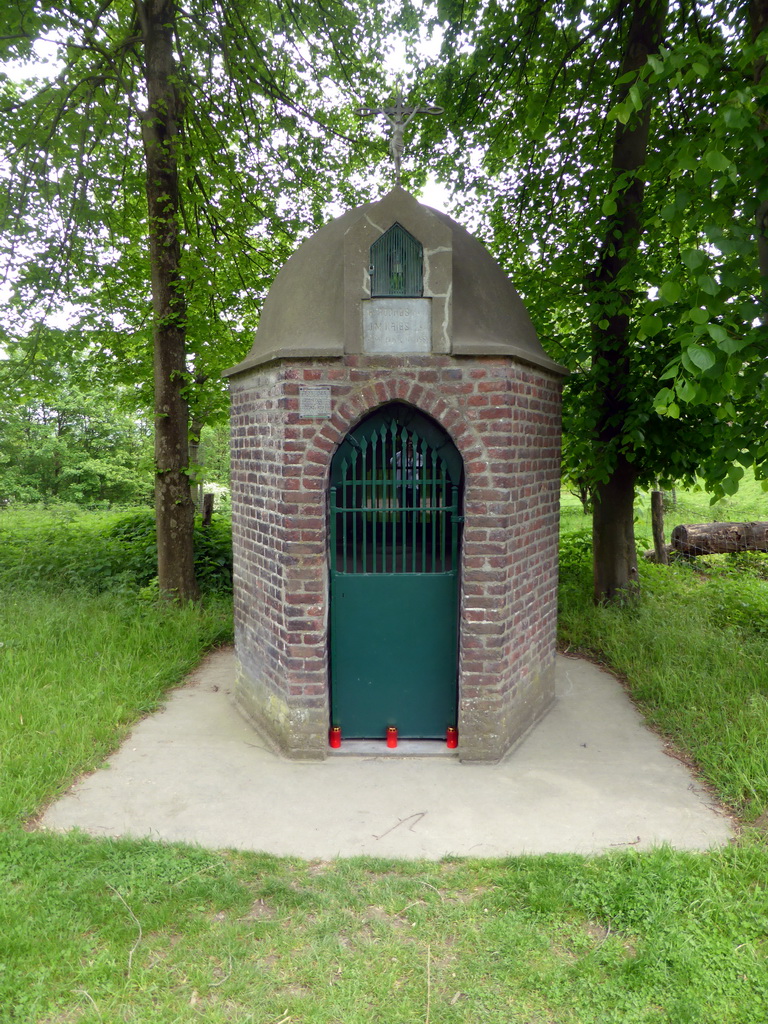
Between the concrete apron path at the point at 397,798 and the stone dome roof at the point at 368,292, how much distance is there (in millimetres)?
2981

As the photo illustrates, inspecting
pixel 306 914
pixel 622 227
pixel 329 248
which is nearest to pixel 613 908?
pixel 306 914

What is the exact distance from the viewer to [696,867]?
3.60 meters

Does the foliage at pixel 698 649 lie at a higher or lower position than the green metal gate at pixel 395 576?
lower

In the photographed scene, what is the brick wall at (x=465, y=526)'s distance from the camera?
475 cm

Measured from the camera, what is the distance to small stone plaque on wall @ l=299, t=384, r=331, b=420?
476cm

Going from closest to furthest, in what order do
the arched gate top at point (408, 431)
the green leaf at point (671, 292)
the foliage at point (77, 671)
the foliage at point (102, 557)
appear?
the green leaf at point (671, 292) → the foliage at point (77, 671) → the arched gate top at point (408, 431) → the foliage at point (102, 557)

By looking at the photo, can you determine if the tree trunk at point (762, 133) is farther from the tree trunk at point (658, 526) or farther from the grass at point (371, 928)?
the tree trunk at point (658, 526)

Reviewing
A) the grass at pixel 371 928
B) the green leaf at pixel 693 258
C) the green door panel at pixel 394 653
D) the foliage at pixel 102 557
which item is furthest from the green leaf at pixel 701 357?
the foliage at pixel 102 557

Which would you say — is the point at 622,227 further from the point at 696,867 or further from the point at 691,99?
the point at 696,867

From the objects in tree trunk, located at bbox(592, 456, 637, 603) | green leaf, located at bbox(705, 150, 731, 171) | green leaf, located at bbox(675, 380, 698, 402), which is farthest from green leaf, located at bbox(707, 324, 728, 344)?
tree trunk, located at bbox(592, 456, 637, 603)

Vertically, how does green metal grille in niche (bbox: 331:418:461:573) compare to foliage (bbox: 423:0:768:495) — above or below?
below

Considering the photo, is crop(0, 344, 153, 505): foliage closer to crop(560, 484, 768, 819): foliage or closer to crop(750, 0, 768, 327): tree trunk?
crop(560, 484, 768, 819): foliage

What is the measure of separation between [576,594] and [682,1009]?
659 centimetres

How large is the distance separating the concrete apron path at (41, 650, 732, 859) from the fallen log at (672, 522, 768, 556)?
20.5 ft
